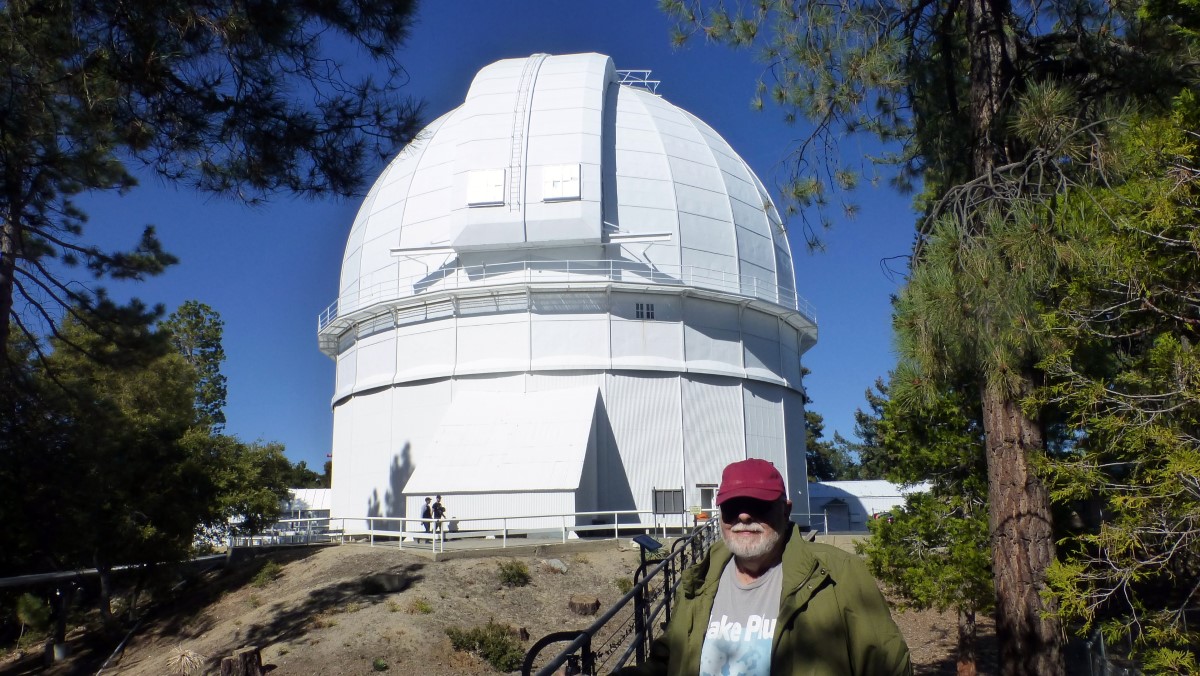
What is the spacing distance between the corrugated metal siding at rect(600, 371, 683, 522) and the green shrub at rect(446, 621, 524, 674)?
30.4 feet

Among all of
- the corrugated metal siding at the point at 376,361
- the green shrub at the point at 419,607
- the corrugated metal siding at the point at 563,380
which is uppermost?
the corrugated metal siding at the point at 376,361

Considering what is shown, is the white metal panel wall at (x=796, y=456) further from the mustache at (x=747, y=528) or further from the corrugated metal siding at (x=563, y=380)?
the mustache at (x=747, y=528)

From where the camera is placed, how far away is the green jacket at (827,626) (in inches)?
88.6

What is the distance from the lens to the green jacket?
2250mm

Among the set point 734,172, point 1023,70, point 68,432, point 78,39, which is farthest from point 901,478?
point 734,172

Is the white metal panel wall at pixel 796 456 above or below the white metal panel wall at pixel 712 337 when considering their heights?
below

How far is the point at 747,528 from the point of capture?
2.47 m

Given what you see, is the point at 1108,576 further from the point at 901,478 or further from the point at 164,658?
the point at 164,658

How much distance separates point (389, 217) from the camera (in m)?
26.5

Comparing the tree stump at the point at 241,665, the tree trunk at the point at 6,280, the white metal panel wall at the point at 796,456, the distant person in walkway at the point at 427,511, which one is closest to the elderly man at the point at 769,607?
the tree stump at the point at 241,665

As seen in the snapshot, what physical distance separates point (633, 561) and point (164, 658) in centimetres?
879

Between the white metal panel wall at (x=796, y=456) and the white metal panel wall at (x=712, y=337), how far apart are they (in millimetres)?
2855

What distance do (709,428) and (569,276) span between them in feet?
18.8

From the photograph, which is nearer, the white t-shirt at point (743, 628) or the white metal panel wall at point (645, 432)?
the white t-shirt at point (743, 628)
